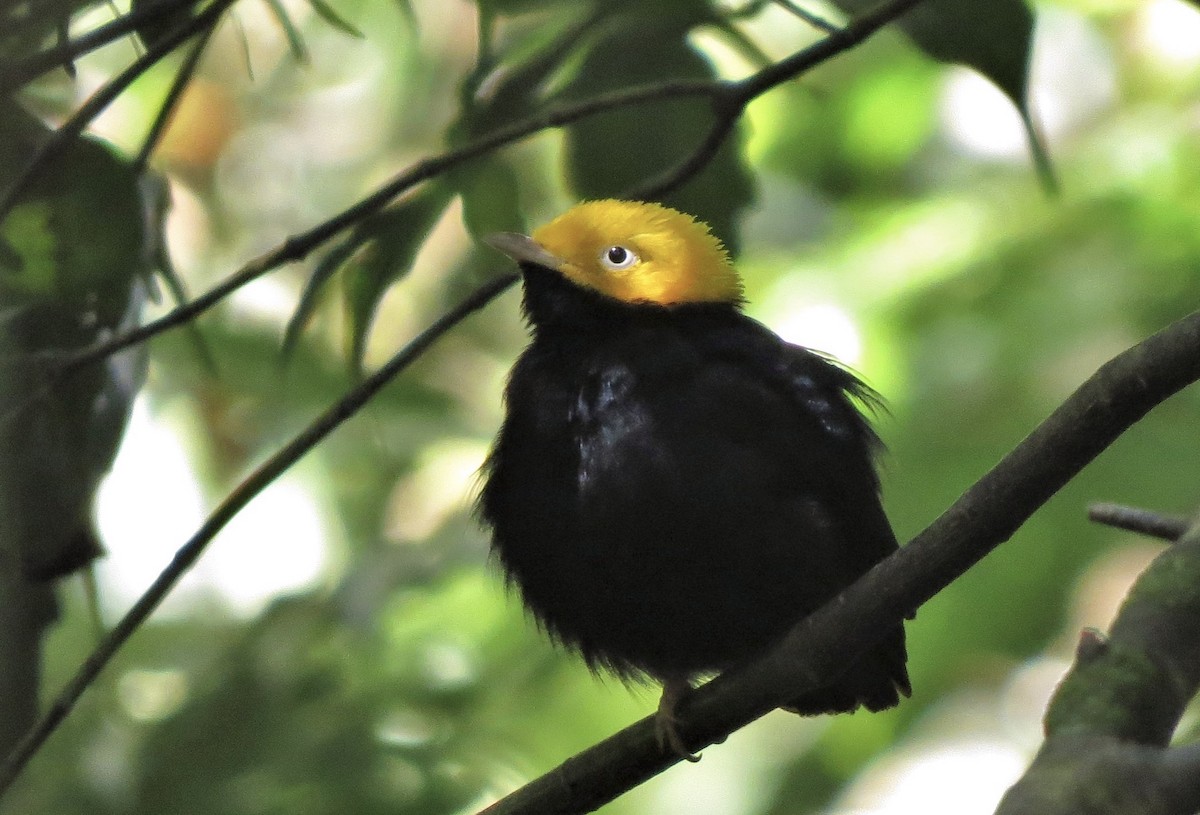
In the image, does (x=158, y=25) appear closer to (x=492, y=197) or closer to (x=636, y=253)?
(x=492, y=197)

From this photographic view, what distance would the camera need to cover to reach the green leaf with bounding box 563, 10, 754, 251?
2.87 m

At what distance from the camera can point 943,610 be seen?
490 centimetres

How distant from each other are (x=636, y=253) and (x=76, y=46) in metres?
1.54

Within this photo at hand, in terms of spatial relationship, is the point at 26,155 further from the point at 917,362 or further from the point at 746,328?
the point at 917,362

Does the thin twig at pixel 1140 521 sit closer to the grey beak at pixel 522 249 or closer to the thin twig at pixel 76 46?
the grey beak at pixel 522 249

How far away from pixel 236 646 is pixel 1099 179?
3.31 metres

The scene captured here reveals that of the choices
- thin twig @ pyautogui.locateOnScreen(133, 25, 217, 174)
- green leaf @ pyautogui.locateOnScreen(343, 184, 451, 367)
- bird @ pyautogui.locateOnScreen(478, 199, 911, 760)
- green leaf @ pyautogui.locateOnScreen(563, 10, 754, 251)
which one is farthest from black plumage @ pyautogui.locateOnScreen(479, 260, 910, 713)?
thin twig @ pyautogui.locateOnScreen(133, 25, 217, 174)

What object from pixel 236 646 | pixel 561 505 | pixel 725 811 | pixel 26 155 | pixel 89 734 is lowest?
pixel 725 811

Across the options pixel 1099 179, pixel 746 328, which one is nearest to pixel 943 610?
pixel 1099 179

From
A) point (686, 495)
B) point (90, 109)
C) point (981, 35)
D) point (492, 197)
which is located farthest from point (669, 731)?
point (90, 109)

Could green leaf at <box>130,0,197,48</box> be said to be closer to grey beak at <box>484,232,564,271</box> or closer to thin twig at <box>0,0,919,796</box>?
thin twig at <box>0,0,919,796</box>

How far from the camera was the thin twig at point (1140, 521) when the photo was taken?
2629mm

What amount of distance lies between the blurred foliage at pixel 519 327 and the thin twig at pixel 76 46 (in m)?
0.06

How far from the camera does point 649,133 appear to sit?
3008mm
